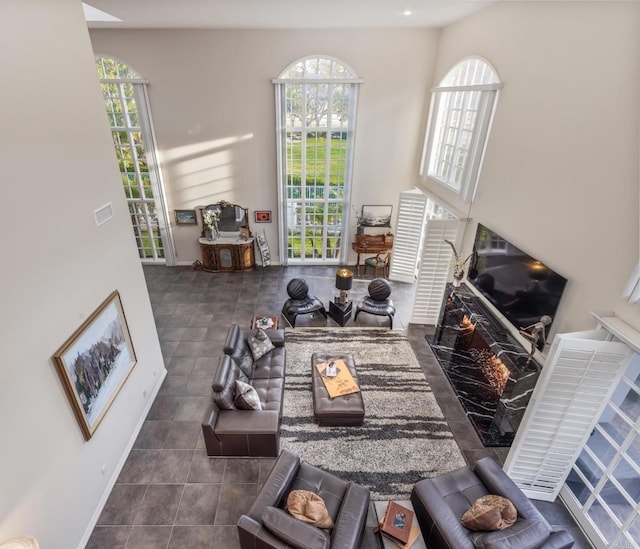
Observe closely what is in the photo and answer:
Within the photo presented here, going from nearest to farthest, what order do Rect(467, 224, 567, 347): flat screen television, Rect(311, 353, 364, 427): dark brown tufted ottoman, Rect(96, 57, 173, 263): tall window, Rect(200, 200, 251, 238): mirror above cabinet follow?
Rect(467, 224, 567, 347): flat screen television → Rect(311, 353, 364, 427): dark brown tufted ottoman → Rect(96, 57, 173, 263): tall window → Rect(200, 200, 251, 238): mirror above cabinet

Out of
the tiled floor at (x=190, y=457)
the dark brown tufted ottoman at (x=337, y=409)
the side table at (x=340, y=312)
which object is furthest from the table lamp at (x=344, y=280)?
the dark brown tufted ottoman at (x=337, y=409)

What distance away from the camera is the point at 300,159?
8.55 meters

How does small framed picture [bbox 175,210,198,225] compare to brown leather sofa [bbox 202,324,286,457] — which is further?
small framed picture [bbox 175,210,198,225]

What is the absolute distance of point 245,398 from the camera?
4.36 meters

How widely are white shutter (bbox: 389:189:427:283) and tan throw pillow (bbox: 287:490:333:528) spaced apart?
6.08 m

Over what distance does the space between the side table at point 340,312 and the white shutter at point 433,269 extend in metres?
1.31

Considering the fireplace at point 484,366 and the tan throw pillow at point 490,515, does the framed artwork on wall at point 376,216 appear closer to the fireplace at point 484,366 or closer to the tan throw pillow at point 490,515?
the fireplace at point 484,366

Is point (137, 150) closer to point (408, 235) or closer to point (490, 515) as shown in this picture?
point (408, 235)

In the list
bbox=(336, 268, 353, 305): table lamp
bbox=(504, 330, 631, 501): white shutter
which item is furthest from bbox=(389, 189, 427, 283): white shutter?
bbox=(504, 330, 631, 501): white shutter

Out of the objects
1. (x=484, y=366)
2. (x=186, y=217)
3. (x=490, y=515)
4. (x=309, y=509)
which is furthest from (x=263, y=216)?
(x=490, y=515)

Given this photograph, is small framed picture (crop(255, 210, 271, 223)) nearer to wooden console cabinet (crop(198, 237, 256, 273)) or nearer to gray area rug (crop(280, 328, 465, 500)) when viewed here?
wooden console cabinet (crop(198, 237, 256, 273))

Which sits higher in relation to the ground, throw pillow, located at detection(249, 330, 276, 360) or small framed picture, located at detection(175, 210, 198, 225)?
small framed picture, located at detection(175, 210, 198, 225)

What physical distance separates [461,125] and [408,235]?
2.65m

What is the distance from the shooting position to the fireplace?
4219 mm
